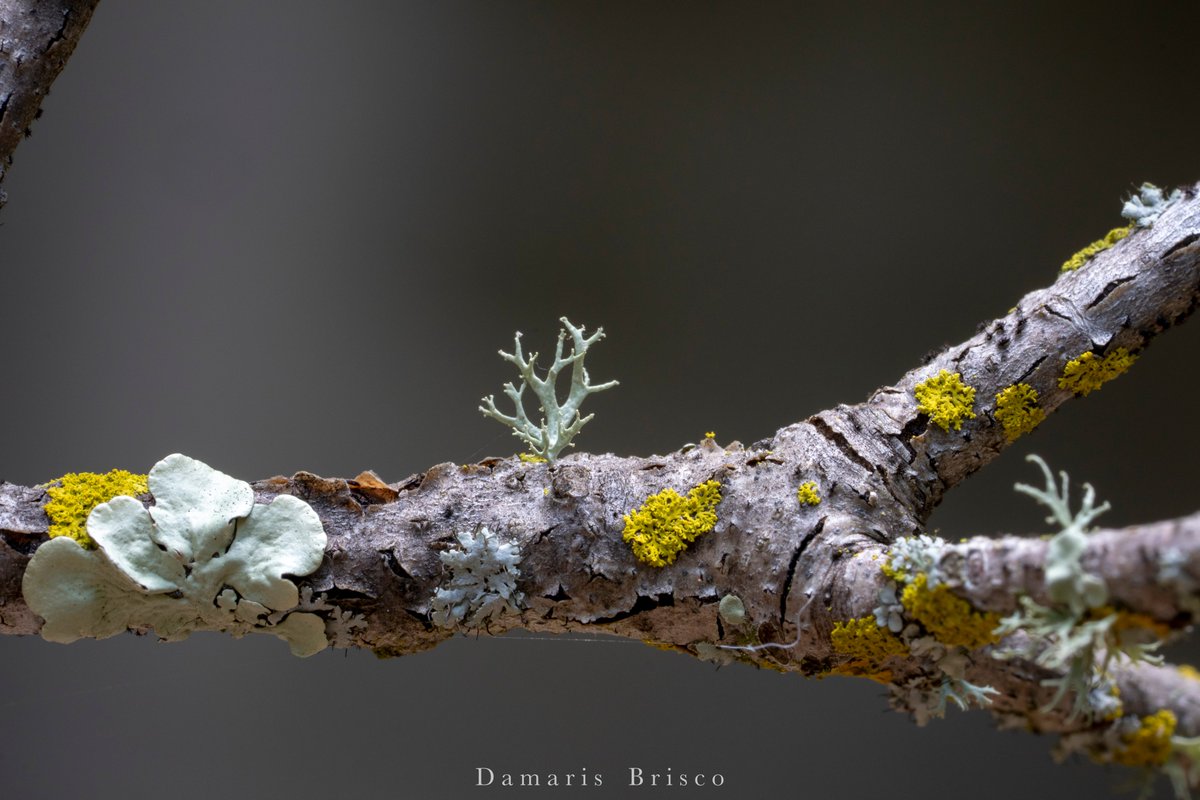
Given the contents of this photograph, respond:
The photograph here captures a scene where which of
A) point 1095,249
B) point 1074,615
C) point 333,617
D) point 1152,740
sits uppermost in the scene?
point 1095,249

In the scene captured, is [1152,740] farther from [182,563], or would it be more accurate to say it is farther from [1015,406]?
[182,563]

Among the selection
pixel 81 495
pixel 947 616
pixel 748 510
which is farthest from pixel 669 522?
pixel 81 495

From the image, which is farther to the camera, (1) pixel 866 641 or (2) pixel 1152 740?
(1) pixel 866 641

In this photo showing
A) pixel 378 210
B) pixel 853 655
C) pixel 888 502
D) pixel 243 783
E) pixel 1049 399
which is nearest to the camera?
pixel 853 655

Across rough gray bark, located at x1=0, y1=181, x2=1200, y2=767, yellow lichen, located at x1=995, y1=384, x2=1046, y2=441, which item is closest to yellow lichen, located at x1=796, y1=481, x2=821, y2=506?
rough gray bark, located at x1=0, y1=181, x2=1200, y2=767

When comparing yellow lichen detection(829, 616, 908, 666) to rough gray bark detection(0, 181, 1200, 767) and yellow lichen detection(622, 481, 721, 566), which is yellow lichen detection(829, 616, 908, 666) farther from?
yellow lichen detection(622, 481, 721, 566)

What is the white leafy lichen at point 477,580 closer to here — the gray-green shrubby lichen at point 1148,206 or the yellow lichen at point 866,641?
the yellow lichen at point 866,641

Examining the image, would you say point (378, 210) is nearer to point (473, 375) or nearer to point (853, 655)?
point (473, 375)

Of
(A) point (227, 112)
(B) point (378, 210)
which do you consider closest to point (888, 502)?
(B) point (378, 210)
